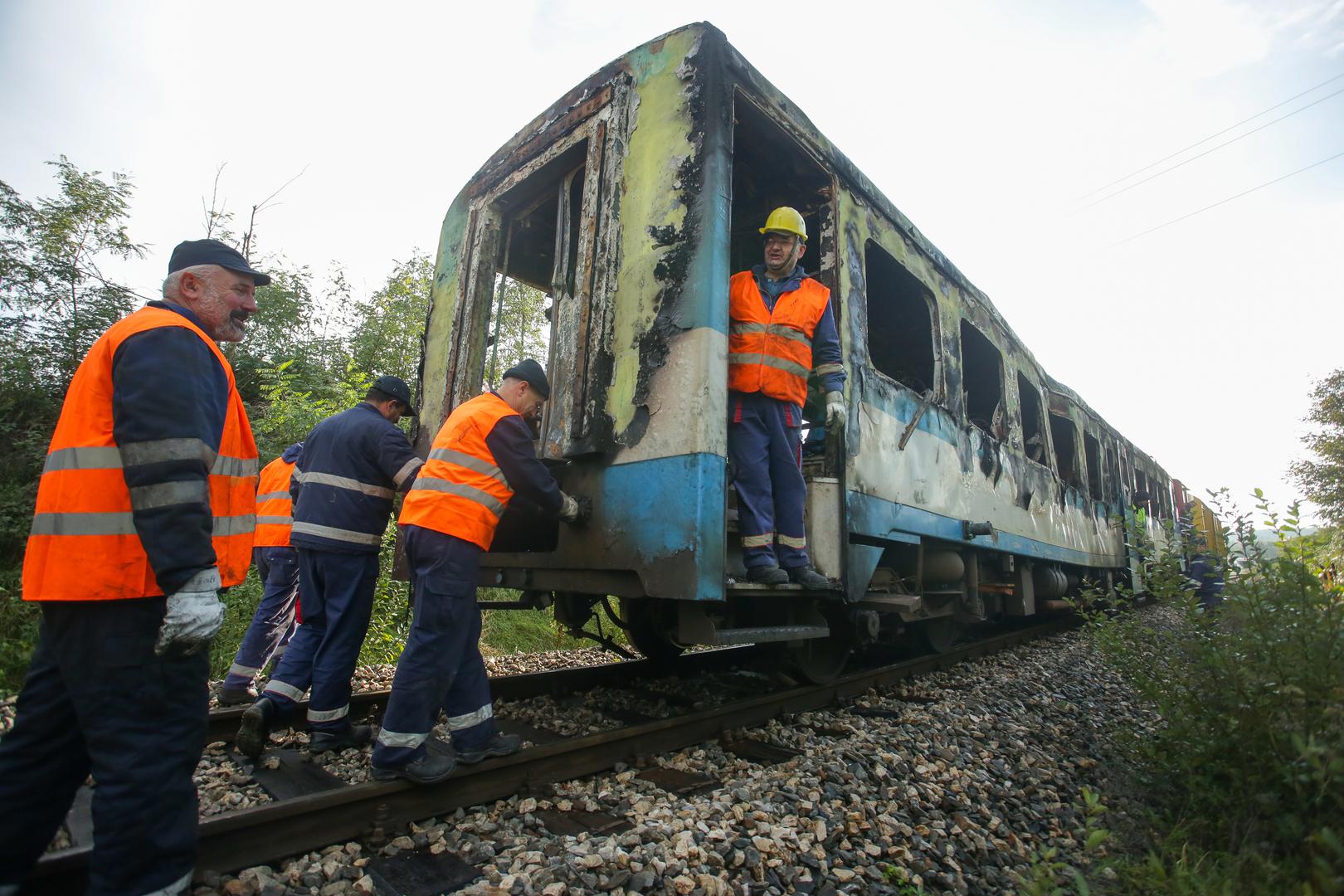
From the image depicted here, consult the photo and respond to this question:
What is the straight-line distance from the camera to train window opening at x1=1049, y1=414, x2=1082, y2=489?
361 inches

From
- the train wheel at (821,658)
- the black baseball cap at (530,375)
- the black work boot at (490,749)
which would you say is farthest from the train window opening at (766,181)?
the black work boot at (490,749)

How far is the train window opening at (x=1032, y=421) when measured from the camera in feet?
24.8

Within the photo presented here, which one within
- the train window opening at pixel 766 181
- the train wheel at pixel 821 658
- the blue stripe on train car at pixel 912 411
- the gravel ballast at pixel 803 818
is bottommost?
the gravel ballast at pixel 803 818

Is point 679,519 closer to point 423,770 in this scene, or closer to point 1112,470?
point 423,770

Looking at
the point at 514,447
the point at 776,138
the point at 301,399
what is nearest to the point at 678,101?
the point at 776,138

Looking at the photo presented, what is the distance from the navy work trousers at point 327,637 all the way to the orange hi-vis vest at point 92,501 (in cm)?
143

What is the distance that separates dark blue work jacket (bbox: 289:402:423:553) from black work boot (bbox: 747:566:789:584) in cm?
168

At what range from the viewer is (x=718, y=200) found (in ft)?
10.4

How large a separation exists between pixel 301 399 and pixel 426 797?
20.0 feet

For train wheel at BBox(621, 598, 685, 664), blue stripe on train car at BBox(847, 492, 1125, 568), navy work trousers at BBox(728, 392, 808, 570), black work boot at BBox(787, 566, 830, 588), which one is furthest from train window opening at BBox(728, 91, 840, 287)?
train wheel at BBox(621, 598, 685, 664)

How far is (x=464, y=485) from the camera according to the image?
9.20ft

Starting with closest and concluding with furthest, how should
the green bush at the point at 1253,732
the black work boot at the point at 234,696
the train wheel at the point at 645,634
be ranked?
the green bush at the point at 1253,732, the black work boot at the point at 234,696, the train wheel at the point at 645,634

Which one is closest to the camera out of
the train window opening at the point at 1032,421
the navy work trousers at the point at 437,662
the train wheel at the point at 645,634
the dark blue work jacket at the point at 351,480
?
the navy work trousers at the point at 437,662

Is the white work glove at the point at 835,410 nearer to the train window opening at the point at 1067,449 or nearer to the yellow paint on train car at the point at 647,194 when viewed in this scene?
the yellow paint on train car at the point at 647,194
